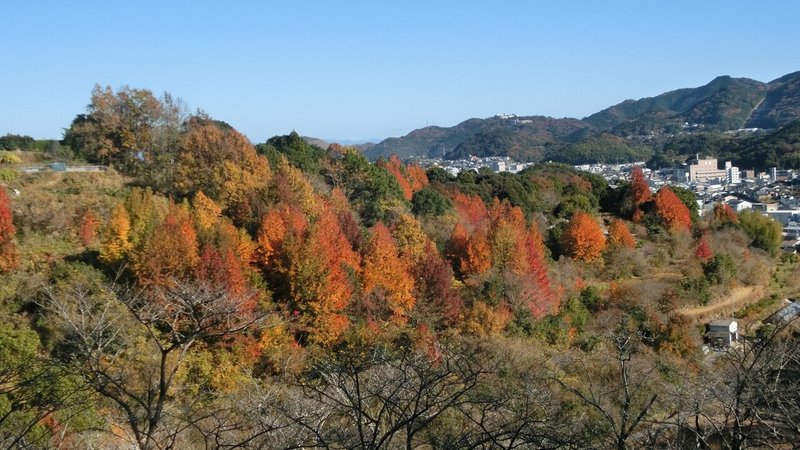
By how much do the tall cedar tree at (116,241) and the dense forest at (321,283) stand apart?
1.5 inches

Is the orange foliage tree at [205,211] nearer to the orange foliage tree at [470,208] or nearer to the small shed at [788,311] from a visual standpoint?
the orange foliage tree at [470,208]

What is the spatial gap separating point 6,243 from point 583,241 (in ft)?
52.6

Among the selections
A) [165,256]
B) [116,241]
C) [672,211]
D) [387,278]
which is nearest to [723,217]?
[672,211]

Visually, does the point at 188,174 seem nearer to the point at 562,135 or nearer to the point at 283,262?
the point at 283,262

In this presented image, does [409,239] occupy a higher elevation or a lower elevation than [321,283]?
higher

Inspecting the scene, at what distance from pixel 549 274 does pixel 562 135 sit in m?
104

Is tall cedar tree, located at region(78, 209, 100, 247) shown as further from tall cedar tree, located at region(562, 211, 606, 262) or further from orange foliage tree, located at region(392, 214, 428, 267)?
tall cedar tree, located at region(562, 211, 606, 262)

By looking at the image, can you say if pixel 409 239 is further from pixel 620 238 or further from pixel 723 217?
pixel 723 217

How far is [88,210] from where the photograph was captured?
14648mm

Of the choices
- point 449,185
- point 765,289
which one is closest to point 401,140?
point 449,185

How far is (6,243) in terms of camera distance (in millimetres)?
12125

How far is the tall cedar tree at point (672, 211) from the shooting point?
24.8 meters

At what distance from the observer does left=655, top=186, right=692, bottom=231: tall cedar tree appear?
2475 centimetres

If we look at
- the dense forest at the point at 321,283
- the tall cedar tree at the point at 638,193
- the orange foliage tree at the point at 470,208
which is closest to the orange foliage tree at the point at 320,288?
the dense forest at the point at 321,283
